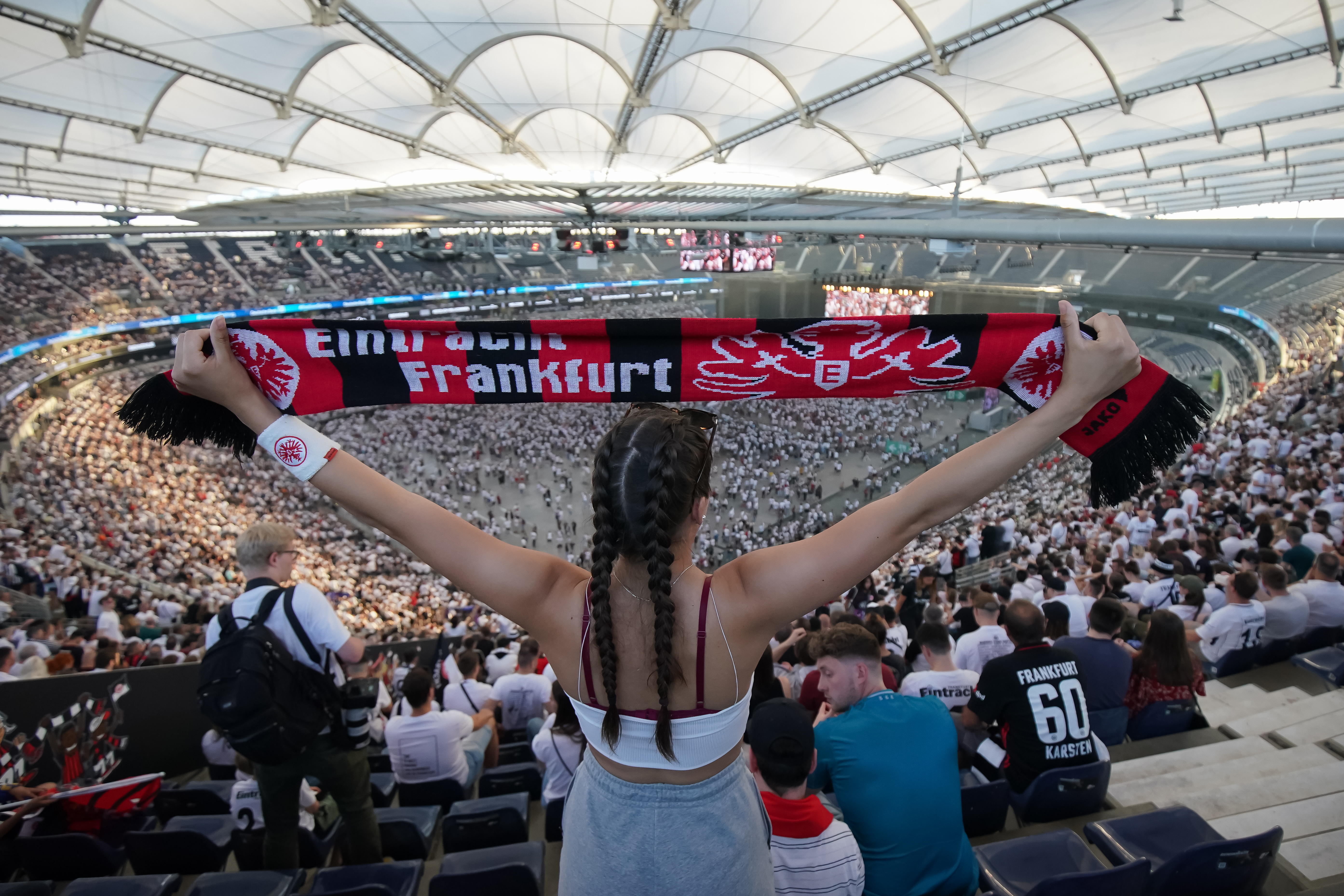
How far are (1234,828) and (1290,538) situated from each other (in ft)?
17.2

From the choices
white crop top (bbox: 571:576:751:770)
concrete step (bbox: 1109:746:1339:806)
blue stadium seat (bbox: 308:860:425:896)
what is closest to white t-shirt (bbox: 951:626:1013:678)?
concrete step (bbox: 1109:746:1339:806)

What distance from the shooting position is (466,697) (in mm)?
4207

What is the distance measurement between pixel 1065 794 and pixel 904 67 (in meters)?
9.28

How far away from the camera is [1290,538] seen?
6.22 metres

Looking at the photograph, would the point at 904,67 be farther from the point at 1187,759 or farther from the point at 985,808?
the point at 985,808

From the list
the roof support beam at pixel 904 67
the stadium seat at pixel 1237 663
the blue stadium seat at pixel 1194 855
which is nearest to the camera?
the blue stadium seat at pixel 1194 855

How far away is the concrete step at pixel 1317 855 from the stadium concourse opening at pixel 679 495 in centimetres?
2

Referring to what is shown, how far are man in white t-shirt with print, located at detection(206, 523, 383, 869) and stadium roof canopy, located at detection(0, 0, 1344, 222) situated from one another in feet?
25.8

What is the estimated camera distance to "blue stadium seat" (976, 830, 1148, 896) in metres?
1.88

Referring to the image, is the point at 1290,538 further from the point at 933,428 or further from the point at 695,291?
the point at 695,291

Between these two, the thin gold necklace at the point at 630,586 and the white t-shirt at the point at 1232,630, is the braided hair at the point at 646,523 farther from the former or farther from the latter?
the white t-shirt at the point at 1232,630

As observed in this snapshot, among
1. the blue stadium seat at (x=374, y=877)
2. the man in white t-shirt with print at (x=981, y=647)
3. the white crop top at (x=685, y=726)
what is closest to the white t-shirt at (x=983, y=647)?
the man in white t-shirt with print at (x=981, y=647)

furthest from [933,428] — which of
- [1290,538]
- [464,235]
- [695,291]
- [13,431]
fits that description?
[695,291]

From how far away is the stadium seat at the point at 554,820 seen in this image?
286cm
